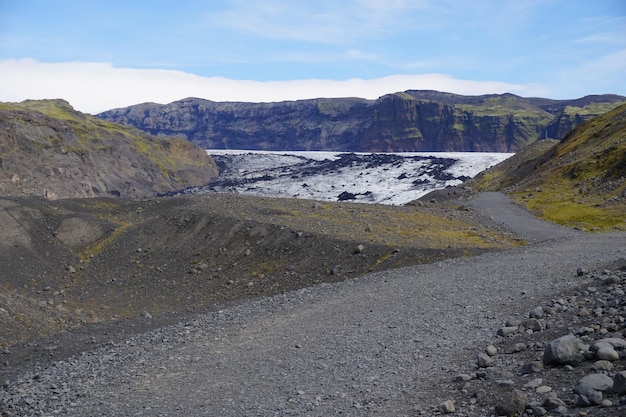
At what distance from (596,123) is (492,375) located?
270 feet

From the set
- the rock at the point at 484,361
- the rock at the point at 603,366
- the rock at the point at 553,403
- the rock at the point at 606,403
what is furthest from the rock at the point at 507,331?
the rock at the point at 606,403

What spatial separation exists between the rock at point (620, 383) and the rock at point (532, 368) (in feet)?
6.14

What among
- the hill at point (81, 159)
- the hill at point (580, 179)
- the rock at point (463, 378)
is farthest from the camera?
the hill at point (81, 159)

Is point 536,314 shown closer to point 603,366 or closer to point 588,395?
point 603,366

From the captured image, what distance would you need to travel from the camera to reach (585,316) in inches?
507

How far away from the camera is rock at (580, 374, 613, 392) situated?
8618 millimetres

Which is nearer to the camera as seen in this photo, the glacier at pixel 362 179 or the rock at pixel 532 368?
the rock at pixel 532 368

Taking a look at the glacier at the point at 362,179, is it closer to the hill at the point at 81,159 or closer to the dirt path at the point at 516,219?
the hill at the point at 81,159

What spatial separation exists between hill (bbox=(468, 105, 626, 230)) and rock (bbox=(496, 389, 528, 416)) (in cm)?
3123

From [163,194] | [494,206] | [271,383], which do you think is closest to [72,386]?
[271,383]

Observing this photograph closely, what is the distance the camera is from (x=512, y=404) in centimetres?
892

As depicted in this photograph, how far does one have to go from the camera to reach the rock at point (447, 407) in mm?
9695

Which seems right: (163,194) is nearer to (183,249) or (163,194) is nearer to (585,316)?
(183,249)

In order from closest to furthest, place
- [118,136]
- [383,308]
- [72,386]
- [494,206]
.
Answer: [72,386] → [383,308] → [494,206] → [118,136]
